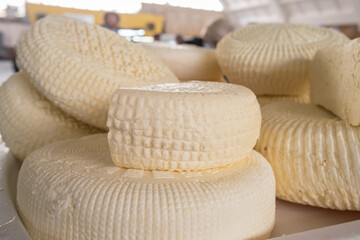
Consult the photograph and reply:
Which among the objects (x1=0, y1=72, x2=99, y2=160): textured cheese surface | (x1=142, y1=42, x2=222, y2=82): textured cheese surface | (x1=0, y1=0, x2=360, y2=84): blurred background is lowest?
(x1=0, y1=0, x2=360, y2=84): blurred background

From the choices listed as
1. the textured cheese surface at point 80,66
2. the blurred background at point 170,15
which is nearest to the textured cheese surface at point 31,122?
the textured cheese surface at point 80,66

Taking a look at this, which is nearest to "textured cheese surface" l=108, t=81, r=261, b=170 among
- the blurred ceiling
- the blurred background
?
the blurred background

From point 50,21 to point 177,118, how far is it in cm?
42

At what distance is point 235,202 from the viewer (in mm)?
442

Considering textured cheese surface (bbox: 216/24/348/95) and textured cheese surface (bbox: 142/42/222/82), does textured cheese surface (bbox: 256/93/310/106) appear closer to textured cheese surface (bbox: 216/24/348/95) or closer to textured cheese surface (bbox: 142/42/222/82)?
textured cheese surface (bbox: 216/24/348/95)

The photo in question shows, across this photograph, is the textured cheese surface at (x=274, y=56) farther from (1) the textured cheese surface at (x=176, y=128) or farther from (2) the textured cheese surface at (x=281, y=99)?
(1) the textured cheese surface at (x=176, y=128)

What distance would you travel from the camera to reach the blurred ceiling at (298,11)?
5.98 metres

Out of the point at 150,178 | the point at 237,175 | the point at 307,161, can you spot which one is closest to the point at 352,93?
the point at 307,161

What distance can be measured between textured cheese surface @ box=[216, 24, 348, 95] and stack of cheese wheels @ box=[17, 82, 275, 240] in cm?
32

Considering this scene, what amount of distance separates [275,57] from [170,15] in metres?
5.65

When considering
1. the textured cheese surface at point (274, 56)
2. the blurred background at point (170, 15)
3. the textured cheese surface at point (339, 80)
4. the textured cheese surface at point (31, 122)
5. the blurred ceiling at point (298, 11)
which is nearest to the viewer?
the textured cheese surface at point (339, 80)

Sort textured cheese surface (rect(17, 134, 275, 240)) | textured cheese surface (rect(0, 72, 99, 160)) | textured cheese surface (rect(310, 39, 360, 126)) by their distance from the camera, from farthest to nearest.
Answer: textured cheese surface (rect(0, 72, 99, 160)) < textured cheese surface (rect(310, 39, 360, 126)) < textured cheese surface (rect(17, 134, 275, 240))

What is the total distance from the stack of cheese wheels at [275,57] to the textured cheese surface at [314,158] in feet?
0.55

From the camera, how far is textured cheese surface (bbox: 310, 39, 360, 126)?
1.80ft
